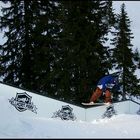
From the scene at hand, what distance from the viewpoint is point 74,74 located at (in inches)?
1088

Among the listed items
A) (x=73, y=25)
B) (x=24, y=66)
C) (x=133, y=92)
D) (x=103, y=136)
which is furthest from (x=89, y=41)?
(x=103, y=136)

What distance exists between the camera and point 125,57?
35844 mm

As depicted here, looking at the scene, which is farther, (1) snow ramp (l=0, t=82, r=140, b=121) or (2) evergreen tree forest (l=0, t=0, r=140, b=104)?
(2) evergreen tree forest (l=0, t=0, r=140, b=104)

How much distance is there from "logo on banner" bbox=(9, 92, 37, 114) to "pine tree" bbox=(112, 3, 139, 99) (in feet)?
62.1

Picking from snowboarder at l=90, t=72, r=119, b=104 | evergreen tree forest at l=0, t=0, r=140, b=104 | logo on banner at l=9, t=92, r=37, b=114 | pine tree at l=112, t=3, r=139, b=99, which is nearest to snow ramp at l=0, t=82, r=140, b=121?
logo on banner at l=9, t=92, r=37, b=114

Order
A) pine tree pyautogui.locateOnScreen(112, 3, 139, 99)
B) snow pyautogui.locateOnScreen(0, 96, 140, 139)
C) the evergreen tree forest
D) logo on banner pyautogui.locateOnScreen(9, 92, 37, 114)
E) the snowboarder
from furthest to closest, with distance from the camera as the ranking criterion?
pine tree pyautogui.locateOnScreen(112, 3, 139, 99) → the evergreen tree forest → the snowboarder → logo on banner pyautogui.locateOnScreen(9, 92, 37, 114) → snow pyautogui.locateOnScreen(0, 96, 140, 139)

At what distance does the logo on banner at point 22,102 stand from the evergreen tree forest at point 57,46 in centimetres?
997

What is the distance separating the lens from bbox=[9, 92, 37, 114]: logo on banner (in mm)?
16317

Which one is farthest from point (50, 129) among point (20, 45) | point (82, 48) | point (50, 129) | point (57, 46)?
point (20, 45)

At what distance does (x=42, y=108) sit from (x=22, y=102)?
3.08 feet

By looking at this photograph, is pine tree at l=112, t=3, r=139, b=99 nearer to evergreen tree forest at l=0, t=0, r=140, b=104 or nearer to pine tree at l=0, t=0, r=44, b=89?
evergreen tree forest at l=0, t=0, r=140, b=104

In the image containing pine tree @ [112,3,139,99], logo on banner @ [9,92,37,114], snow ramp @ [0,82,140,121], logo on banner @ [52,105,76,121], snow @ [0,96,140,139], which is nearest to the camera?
snow @ [0,96,140,139]

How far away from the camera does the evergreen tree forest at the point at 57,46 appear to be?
27344 mm

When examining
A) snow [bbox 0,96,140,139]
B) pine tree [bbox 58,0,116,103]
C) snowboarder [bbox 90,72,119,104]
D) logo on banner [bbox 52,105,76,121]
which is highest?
pine tree [bbox 58,0,116,103]
